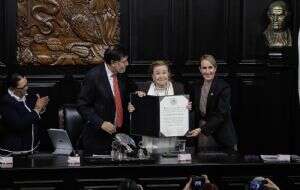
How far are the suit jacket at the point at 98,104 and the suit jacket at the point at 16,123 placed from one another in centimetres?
70

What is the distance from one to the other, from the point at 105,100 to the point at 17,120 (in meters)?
0.98

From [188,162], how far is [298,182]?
88 cm

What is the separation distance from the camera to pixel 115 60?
23.4ft

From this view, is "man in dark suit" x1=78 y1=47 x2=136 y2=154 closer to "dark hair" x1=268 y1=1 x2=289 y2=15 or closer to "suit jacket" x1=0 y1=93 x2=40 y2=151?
"suit jacket" x1=0 y1=93 x2=40 y2=151

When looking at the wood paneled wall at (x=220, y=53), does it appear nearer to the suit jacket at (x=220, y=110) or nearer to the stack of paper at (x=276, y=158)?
the suit jacket at (x=220, y=110)

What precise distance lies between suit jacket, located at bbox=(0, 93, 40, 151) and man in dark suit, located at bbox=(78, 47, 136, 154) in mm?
687

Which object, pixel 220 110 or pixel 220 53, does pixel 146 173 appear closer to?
pixel 220 110

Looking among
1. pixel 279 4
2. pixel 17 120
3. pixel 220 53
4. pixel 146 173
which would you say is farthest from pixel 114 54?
pixel 279 4

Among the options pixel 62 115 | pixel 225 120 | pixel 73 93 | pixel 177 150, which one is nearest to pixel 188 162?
pixel 177 150

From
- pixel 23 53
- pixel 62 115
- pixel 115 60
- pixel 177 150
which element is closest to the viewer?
pixel 177 150

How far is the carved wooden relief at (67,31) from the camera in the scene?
879 centimetres

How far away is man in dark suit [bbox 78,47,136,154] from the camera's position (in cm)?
712

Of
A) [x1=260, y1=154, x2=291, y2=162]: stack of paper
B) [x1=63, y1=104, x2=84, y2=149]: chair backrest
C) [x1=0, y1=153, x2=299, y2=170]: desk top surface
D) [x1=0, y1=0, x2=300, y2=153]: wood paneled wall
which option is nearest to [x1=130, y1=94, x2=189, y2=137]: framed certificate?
[x1=0, y1=153, x2=299, y2=170]: desk top surface

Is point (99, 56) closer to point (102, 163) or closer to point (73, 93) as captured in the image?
point (73, 93)
